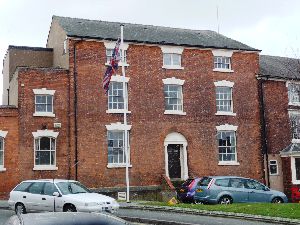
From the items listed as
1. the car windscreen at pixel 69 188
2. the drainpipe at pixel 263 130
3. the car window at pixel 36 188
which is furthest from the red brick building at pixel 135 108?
the car windscreen at pixel 69 188

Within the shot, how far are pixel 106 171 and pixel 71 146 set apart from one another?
103 inches

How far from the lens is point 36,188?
16.9 m

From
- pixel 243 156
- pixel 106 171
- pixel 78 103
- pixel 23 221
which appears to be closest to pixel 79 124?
pixel 78 103

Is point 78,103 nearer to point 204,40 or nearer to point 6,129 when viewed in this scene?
point 6,129

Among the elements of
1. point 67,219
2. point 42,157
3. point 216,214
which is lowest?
point 216,214

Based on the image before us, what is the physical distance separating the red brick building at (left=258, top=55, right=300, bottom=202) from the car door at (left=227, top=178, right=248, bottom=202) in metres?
9.87

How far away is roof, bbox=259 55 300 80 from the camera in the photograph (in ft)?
110

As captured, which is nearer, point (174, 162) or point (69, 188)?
point (69, 188)

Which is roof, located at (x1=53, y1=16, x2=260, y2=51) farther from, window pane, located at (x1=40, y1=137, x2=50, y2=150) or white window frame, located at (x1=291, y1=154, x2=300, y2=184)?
white window frame, located at (x1=291, y1=154, x2=300, y2=184)

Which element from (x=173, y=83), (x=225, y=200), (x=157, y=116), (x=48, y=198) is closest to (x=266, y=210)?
(x=225, y=200)

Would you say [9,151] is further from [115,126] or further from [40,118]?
[115,126]

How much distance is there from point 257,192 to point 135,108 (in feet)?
32.3

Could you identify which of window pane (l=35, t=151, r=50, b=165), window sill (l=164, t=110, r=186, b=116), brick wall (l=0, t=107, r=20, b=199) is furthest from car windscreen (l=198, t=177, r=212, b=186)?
brick wall (l=0, t=107, r=20, b=199)

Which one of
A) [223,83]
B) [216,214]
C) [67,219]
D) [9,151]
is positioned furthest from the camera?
[223,83]
